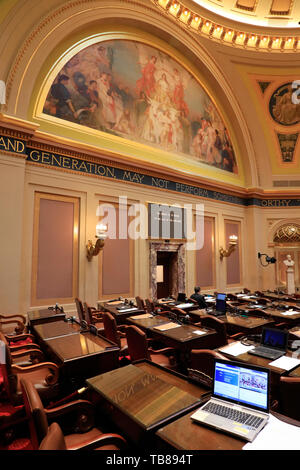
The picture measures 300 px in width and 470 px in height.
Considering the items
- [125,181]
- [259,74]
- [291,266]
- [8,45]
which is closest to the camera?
[8,45]

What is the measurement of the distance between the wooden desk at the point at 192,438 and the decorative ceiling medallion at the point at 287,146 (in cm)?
1493

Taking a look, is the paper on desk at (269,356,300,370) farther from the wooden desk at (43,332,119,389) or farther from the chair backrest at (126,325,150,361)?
the wooden desk at (43,332,119,389)

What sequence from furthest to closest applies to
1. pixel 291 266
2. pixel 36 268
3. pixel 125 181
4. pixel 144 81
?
pixel 291 266 < pixel 144 81 < pixel 125 181 < pixel 36 268

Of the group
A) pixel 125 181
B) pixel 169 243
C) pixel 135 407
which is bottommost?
pixel 135 407

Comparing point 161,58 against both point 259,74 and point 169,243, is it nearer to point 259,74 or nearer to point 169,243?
point 259,74

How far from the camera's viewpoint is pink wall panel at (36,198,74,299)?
7.28 meters

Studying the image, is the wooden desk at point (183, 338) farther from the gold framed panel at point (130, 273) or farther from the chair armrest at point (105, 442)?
the gold framed panel at point (130, 273)

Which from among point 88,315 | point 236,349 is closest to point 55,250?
point 88,315

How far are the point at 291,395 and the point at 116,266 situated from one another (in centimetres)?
676

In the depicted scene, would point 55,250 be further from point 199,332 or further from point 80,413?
point 80,413

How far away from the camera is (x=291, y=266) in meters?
13.8

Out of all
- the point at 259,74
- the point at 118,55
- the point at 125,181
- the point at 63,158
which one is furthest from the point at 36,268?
the point at 259,74

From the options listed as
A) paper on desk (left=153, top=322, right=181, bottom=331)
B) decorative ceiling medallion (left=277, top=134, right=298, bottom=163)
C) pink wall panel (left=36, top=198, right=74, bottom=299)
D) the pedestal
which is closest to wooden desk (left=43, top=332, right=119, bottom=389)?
paper on desk (left=153, top=322, right=181, bottom=331)

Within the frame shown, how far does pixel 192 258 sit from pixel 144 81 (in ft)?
22.7
